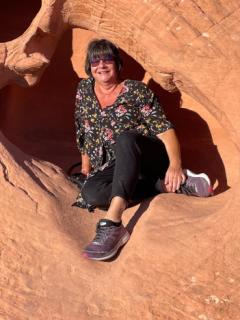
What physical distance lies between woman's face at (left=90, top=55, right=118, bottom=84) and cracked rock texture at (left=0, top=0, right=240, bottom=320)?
0.11m

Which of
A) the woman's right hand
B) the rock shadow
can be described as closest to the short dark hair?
the woman's right hand

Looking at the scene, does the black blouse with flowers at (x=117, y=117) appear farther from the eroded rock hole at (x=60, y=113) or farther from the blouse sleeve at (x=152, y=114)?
the eroded rock hole at (x=60, y=113)

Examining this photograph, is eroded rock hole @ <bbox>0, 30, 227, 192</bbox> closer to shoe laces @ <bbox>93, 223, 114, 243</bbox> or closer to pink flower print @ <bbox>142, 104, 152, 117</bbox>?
pink flower print @ <bbox>142, 104, 152, 117</bbox>

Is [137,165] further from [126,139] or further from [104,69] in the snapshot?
[104,69]

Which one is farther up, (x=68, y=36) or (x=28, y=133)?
(x=68, y=36)

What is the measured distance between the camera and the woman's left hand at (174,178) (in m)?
2.51

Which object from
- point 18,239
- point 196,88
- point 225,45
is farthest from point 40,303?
point 225,45

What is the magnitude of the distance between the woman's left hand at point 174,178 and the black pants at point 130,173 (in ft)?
0.31

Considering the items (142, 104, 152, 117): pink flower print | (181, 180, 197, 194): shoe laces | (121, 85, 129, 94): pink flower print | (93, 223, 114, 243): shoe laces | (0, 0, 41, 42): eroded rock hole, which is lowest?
(93, 223, 114, 243): shoe laces

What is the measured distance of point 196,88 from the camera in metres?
2.37

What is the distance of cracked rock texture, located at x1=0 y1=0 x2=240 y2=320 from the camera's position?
2.03 meters

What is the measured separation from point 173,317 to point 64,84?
2070 millimetres

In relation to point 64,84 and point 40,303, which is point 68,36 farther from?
point 40,303

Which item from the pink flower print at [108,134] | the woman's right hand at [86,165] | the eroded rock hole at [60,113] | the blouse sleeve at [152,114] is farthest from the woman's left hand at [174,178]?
the eroded rock hole at [60,113]
